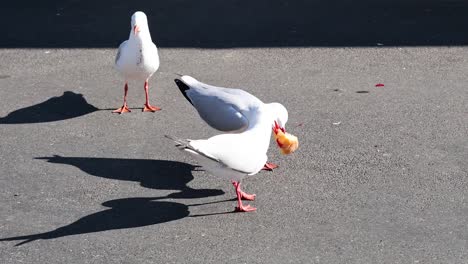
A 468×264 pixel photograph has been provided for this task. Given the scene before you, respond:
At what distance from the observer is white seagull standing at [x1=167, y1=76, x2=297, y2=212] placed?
585 cm

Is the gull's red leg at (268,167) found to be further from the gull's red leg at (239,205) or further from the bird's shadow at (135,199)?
the gull's red leg at (239,205)

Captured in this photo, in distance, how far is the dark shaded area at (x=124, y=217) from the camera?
229 inches

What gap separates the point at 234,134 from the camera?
620 centimetres

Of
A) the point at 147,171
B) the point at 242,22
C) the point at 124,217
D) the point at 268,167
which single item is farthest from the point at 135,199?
the point at 242,22

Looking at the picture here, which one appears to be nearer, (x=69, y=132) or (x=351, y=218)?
(x=351, y=218)

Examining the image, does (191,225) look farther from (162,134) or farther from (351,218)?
(162,134)

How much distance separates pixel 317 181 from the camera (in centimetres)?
654

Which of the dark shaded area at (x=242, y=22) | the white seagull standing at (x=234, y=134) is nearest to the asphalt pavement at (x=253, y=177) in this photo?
the dark shaded area at (x=242, y=22)

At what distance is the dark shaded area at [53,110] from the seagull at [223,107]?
135cm

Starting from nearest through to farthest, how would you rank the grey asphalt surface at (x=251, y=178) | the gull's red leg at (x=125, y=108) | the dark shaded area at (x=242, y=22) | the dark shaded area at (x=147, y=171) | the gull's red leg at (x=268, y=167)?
the grey asphalt surface at (x=251, y=178) < the dark shaded area at (x=147, y=171) < the gull's red leg at (x=268, y=167) < the gull's red leg at (x=125, y=108) < the dark shaded area at (x=242, y=22)

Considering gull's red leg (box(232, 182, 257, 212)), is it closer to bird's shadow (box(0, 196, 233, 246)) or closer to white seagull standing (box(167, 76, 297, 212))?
white seagull standing (box(167, 76, 297, 212))

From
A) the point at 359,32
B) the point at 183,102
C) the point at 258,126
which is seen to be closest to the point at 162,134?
the point at 183,102

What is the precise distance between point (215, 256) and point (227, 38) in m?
4.44

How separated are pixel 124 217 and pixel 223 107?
113 centimetres
